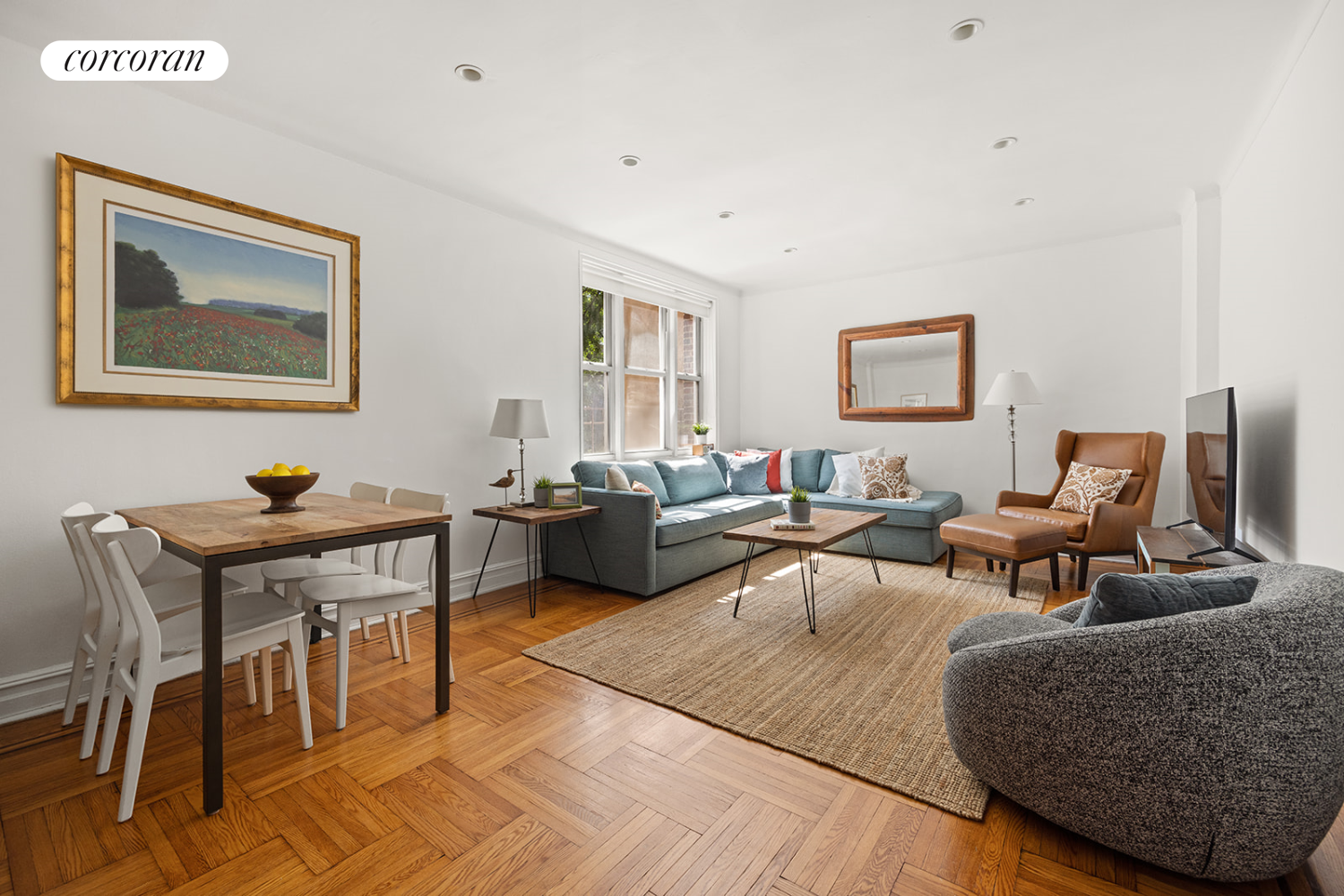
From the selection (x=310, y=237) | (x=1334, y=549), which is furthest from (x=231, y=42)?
(x=1334, y=549)

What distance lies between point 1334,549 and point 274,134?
4.62 m

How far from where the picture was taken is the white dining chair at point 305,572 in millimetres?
2330

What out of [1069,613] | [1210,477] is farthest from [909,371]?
[1069,613]

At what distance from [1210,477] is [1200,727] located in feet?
7.10

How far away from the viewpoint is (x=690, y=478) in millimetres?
4996

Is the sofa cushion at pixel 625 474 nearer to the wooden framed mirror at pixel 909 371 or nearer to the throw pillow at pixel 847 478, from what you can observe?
the throw pillow at pixel 847 478

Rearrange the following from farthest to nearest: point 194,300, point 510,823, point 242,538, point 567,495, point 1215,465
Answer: point 567,495 → point 1215,465 → point 194,300 → point 242,538 → point 510,823

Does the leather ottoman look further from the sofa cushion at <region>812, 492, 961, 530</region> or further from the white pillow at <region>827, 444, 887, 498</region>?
the white pillow at <region>827, 444, 887, 498</region>

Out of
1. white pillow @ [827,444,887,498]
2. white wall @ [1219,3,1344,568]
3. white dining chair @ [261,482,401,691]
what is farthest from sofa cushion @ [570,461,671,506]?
→ white wall @ [1219,3,1344,568]

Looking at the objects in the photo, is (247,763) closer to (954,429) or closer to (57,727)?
(57,727)

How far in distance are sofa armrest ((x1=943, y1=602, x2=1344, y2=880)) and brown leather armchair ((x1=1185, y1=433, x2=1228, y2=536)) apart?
5.52ft

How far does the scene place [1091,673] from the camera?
4.56 ft

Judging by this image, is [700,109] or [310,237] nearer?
[700,109]

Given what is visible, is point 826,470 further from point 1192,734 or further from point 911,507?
point 1192,734
